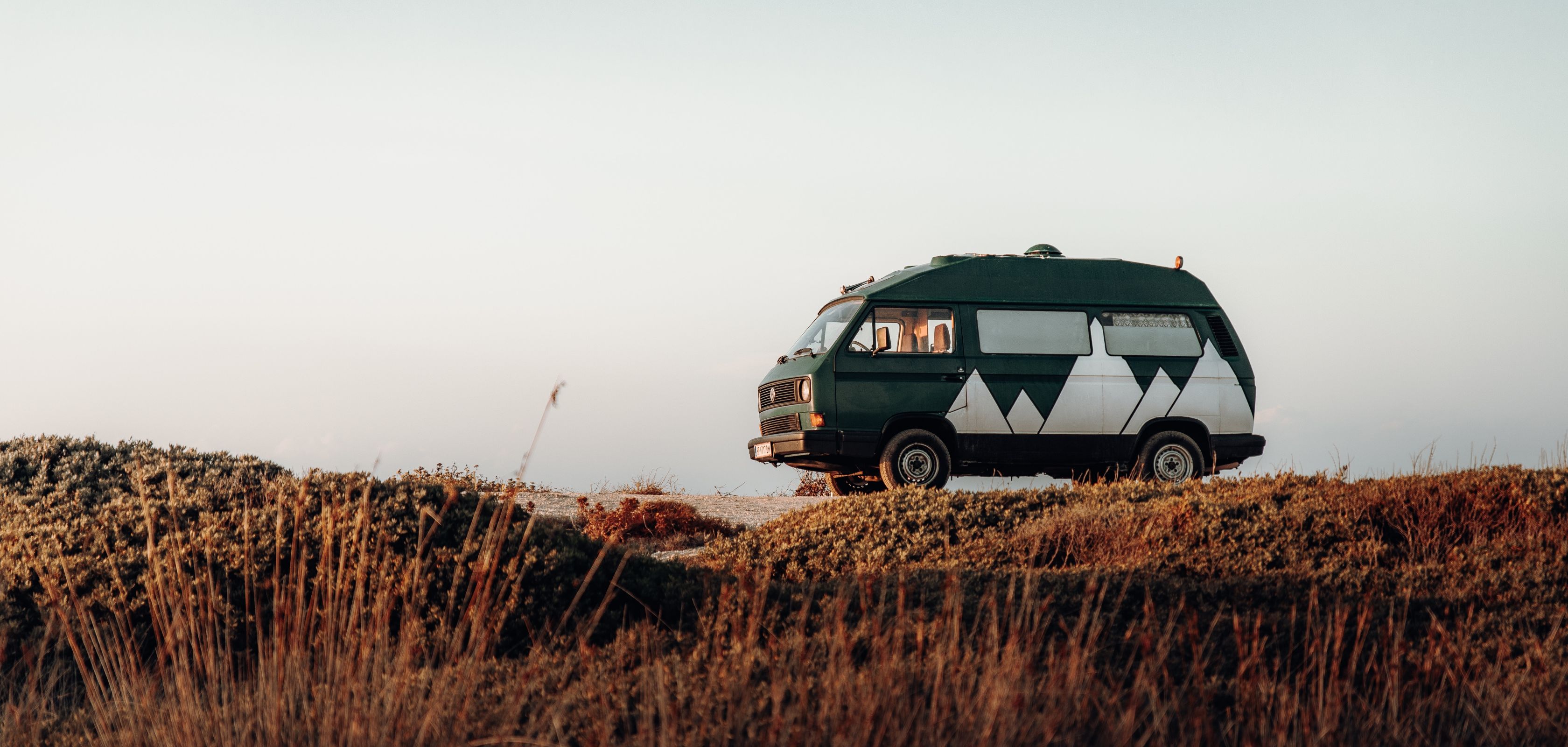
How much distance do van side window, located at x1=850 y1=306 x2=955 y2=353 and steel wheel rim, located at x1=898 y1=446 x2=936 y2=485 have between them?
1.09 m

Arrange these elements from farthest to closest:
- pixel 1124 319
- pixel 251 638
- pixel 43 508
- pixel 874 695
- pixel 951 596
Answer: pixel 1124 319 < pixel 43 508 < pixel 251 638 < pixel 951 596 < pixel 874 695

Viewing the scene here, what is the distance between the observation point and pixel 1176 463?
12461 mm

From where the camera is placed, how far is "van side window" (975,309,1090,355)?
39.0 ft

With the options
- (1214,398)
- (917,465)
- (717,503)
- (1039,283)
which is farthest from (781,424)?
(1214,398)

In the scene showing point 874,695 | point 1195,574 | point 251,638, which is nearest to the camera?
point 874,695

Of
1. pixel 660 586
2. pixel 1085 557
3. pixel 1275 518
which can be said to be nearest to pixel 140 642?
pixel 660 586

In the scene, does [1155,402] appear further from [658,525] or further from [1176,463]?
[658,525]

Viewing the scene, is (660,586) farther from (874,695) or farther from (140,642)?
(140,642)

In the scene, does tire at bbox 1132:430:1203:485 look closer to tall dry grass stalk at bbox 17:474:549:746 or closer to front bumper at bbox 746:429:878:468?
front bumper at bbox 746:429:878:468

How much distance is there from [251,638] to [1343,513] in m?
7.23

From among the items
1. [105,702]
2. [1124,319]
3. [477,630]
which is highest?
[1124,319]

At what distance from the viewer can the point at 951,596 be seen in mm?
4914

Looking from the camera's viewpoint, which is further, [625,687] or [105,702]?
[105,702]

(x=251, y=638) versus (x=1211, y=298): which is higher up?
(x=1211, y=298)
